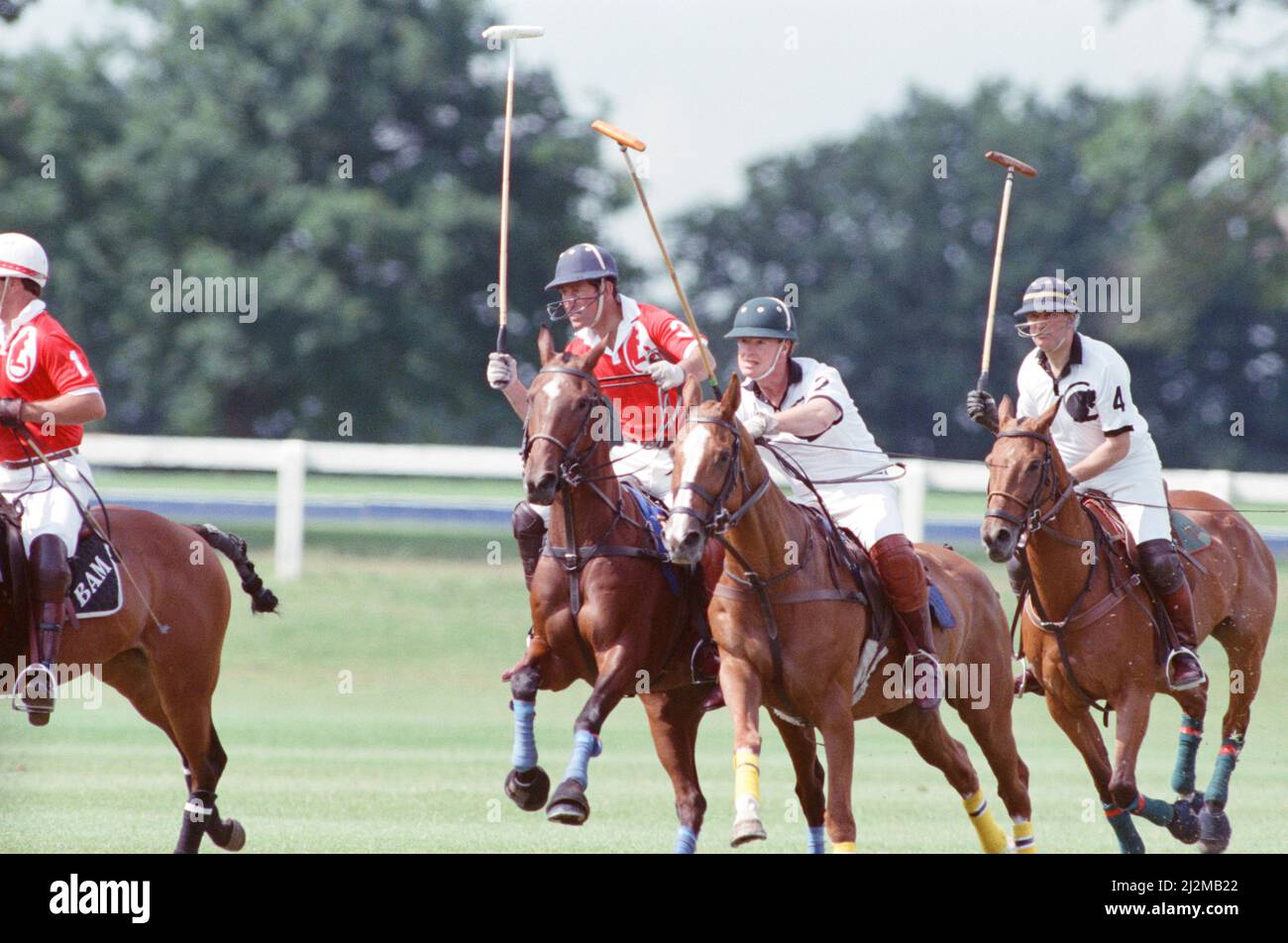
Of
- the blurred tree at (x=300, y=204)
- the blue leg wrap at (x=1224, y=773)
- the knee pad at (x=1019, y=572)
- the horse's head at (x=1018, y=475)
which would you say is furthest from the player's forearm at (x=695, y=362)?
the blurred tree at (x=300, y=204)

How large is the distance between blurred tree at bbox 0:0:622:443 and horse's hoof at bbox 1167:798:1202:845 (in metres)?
30.7

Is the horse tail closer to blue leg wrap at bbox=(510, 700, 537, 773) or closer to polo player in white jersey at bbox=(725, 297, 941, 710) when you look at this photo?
blue leg wrap at bbox=(510, 700, 537, 773)

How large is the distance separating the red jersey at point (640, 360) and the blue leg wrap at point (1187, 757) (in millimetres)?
3240

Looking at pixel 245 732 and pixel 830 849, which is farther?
pixel 245 732

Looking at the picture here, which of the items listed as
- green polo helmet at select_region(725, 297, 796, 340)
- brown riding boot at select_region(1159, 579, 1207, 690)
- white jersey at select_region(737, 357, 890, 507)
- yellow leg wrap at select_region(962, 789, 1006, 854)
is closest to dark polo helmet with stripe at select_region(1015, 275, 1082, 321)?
white jersey at select_region(737, 357, 890, 507)

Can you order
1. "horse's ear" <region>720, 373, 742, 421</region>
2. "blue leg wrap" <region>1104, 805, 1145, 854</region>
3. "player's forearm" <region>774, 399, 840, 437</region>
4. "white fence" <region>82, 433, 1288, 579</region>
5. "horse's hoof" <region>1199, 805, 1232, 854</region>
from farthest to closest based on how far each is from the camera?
"white fence" <region>82, 433, 1288, 579</region> < "horse's hoof" <region>1199, 805, 1232, 854</region> < "blue leg wrap" <region>1104, 805, 1145, 854</region> < "player's forearm" <region>774, 399, 840, 437</region> < "horse's ear" <region>720, 373, 742, 421</region>

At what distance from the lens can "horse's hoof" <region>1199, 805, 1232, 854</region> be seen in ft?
32.7

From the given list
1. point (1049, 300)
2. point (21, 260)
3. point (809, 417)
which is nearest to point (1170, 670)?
point (1049, 300)

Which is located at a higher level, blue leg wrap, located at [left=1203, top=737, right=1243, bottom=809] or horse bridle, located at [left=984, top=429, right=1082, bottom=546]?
horse bridle, located at [left=984, top=429, right=1082, bottom=546]

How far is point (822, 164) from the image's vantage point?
58875 millimetres
